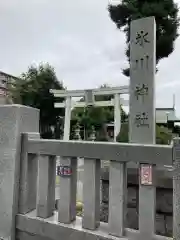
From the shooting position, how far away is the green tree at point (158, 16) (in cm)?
941

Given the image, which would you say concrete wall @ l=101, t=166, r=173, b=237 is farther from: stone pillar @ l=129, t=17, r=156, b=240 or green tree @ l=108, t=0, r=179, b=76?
green tree @ l=108, t=0, r=179, b=76

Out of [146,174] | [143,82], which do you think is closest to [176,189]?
[146,174]

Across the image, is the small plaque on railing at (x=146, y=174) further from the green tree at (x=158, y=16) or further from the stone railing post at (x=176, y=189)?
the green tree at (x=158, y=16)

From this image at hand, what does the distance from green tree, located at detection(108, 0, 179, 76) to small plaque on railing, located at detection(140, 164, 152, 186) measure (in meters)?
8.92

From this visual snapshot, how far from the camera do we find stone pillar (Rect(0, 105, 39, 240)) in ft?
6.08

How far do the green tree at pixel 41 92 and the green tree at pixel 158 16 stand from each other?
985 centimetres

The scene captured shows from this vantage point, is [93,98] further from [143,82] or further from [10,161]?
[10,161]

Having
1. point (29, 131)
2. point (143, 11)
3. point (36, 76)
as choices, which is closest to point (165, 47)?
point (143, 11)

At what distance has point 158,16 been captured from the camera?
376 inches

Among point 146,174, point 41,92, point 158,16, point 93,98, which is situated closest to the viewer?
point 146,174

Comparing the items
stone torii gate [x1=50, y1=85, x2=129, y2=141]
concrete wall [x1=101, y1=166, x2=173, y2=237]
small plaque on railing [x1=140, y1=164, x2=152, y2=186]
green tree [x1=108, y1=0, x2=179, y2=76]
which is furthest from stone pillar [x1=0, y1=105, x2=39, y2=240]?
green tree [x1=108, y1=0, x2=179, y2=76]

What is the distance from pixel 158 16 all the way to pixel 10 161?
946 centimetres

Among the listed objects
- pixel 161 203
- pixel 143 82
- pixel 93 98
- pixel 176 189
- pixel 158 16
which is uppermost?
pixel 158 16

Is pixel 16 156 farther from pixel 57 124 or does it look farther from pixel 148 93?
pixel 57 124
